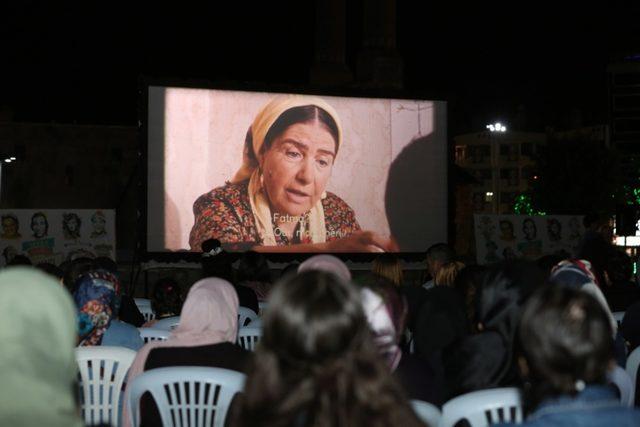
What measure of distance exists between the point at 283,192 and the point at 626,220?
5.98 metres

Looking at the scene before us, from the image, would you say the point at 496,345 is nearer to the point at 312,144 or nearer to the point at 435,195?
the point at 312,144

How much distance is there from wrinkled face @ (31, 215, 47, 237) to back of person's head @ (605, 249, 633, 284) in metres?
9.48

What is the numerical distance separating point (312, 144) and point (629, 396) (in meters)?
11.6

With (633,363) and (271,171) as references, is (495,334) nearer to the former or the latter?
(633,363)

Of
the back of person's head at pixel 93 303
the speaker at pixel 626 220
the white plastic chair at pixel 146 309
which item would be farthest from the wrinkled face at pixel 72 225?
the back of person's head at pixel 93 303

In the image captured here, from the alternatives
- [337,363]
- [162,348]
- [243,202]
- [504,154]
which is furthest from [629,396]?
[504,154]

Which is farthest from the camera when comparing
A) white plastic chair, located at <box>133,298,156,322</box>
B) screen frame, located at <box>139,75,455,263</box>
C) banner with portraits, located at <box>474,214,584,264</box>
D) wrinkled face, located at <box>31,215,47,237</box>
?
banner with portraits, located at <box>474,214,584,264</box>

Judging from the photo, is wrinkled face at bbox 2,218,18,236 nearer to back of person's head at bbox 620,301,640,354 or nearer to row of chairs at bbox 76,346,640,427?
row of chairs at bbox 76,346,640,427

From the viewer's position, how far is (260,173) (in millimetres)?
14898

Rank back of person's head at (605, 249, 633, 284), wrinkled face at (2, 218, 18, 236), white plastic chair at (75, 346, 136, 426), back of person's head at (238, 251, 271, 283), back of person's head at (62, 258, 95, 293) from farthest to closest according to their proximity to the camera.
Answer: wrinkled face at (2, 218, 18, 236), back of person's head at (238, 251, 271, 283), back of person's head at (605, 249, 633, 284), back of person's head at (62, 258, 95, 293), white plastic chair at (75, 346, 136, 426)

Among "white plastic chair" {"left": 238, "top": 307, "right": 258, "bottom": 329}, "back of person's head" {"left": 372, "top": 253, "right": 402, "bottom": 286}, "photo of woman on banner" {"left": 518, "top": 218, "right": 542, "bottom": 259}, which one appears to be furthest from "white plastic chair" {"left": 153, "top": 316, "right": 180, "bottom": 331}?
"photo of woman on banner" {"left": 518, "top": 218, "right": 542, "bottom": 259}

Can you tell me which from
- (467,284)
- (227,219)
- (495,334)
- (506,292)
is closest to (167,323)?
(467,284)

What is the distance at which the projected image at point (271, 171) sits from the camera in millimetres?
14820

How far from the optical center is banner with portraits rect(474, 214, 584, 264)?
15500 millimetres
